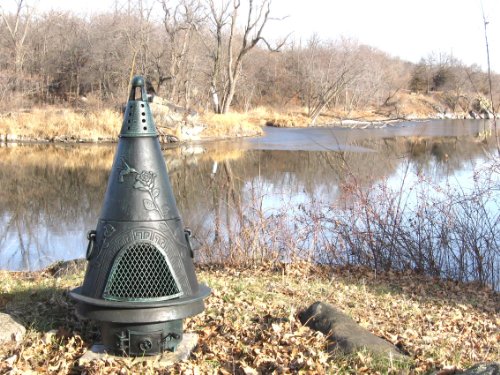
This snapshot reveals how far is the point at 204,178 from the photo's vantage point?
19.5 m

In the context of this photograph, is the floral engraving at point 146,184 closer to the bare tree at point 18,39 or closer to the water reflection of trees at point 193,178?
the water reflection of trees at point 193,178

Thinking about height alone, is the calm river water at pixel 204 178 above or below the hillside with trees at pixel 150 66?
below

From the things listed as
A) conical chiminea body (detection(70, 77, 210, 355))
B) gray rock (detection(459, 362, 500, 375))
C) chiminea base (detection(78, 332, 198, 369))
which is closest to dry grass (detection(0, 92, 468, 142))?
conical chiminea body (detection(70, 77, 210, 355))

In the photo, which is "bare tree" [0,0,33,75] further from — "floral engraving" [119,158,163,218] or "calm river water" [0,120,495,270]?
"floral engraving" [119,158,163,218]

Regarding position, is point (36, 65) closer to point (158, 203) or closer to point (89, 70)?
point (89, 70)

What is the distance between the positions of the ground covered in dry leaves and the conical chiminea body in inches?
9.9

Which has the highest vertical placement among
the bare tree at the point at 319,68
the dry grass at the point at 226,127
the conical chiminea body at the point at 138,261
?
the bare tree at the point at 319,68

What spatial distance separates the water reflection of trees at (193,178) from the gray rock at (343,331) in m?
4.45

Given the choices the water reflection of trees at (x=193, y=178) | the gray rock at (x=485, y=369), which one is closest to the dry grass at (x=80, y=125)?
the water reflection of trees at (x=193, y=178)

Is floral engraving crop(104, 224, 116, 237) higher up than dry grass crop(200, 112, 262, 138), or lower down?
lower down

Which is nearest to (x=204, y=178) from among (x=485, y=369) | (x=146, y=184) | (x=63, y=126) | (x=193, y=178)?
(x=193, y=178)

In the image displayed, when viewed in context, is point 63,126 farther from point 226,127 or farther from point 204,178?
point 204,178

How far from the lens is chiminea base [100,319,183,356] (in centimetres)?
461

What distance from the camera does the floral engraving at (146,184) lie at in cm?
474
